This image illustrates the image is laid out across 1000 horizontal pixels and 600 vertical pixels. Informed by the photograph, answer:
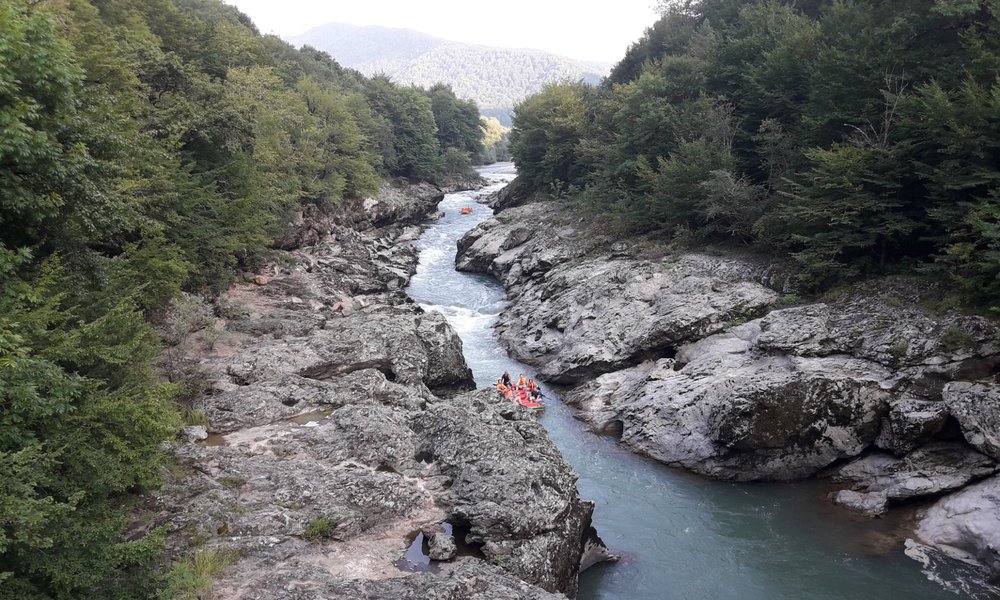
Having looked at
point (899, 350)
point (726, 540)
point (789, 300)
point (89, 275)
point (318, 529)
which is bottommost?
point (726, 540)


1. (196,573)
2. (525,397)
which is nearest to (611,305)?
(525,397)

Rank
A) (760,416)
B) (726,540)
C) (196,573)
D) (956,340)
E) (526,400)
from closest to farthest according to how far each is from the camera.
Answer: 1. (196,573)
2. (726,540)
3. (956,340)
4. (760,416)
5. (526,400)

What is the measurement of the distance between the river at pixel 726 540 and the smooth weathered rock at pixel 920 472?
0.64m

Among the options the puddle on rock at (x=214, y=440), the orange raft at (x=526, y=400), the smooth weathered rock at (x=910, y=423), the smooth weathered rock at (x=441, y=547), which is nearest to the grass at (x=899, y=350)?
the smooth weathered rock at (x=910, y=423)

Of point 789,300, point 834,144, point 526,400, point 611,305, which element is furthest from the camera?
point 611,305

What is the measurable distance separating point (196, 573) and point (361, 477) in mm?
3559

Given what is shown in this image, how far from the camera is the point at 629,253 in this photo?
26.7m

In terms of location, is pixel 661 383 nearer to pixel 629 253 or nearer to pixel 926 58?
pixel 629 253

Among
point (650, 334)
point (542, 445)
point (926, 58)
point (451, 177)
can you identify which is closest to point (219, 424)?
point (542, 445)

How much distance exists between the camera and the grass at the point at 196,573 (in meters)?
7.09

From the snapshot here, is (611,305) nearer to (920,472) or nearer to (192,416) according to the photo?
(920,472)

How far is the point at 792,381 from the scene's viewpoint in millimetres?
14797

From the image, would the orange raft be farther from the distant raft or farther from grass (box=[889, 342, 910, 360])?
grass (box=[889, 342, 910, 360])

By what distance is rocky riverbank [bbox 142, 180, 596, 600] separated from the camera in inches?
337
